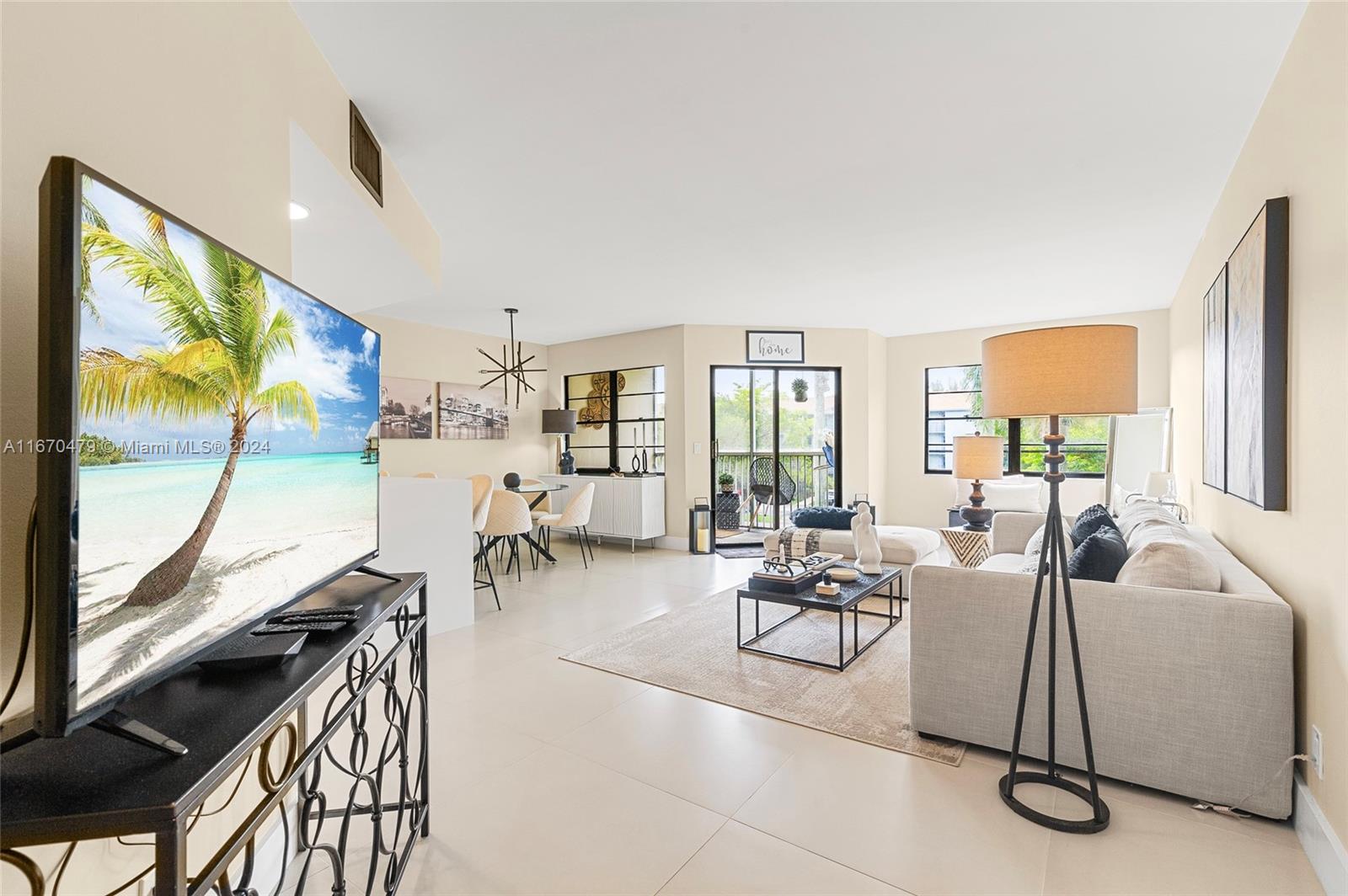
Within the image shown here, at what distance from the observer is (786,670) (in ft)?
11.0

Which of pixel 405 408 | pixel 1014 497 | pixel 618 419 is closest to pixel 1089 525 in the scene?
pixel 1014 497

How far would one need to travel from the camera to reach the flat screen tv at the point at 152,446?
2.49ft

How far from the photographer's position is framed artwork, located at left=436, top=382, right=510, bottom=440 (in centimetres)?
707

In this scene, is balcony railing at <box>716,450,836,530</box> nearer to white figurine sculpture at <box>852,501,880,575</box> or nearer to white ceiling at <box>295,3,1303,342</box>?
white ceiling at <box>295,3,1303,342</box>

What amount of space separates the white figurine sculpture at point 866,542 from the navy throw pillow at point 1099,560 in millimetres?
1585

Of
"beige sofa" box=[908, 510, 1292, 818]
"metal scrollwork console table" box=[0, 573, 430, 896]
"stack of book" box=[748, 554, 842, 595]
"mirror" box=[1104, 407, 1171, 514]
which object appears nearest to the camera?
"metal scrollwork console table" box=[0, 573, 430, 896]

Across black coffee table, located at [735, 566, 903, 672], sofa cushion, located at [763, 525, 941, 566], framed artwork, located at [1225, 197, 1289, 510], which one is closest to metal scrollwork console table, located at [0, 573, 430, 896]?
black coffee table, located at [735, 566, 903, 672]

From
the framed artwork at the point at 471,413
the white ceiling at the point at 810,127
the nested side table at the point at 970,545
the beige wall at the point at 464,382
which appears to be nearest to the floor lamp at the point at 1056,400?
the white ceiling at the point at 810,127

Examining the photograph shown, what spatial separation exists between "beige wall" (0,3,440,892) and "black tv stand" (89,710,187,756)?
26cm

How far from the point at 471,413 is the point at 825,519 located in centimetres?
446

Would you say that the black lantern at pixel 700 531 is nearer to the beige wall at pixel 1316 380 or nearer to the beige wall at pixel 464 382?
the beige wall at pixel 464 382

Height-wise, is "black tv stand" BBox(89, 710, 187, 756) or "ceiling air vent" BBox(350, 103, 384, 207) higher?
"ceiling air vent" BBox(350, 103, 384, 207)

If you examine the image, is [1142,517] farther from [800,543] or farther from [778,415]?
[778,415]

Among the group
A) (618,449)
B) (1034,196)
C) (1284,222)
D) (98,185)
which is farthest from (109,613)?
(618,449)
